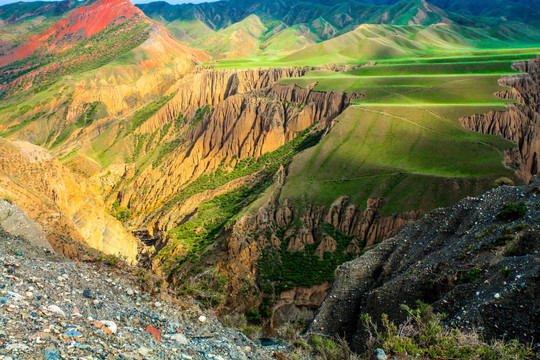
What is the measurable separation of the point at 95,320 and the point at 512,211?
17.7m

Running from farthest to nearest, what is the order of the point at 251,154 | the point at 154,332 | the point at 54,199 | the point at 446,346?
the point at 251,154 → the point at 54,199 → the point at 446,346 → the point at 154,332

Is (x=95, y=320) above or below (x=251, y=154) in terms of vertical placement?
above

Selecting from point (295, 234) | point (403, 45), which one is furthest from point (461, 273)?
point (403, 45)

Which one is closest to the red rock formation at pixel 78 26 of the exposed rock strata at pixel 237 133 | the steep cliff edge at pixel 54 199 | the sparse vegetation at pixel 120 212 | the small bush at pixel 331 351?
the exposed rock strata at pixel 237 133

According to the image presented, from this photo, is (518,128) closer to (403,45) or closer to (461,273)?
(461,273)

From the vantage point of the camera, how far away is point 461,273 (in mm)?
15391

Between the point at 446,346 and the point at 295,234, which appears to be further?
the point at 295,234

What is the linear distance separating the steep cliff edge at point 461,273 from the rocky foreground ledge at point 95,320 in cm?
732

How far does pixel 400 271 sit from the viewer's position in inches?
735

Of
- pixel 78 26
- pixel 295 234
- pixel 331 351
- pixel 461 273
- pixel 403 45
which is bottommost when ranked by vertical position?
pixel 295 234

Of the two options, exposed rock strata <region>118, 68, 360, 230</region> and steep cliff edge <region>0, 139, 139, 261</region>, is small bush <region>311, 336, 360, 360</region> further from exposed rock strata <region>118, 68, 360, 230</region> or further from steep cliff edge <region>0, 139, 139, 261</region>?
exposed rock strata <region>118, 68, 360, 230</region>

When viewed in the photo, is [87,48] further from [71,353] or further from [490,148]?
[71,353]

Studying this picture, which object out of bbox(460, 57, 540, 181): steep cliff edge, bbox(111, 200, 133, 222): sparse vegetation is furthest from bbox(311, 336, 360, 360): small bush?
bbox(111, 200, 133, 222): sparse vegetation

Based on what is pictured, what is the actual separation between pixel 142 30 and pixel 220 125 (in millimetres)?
75594
